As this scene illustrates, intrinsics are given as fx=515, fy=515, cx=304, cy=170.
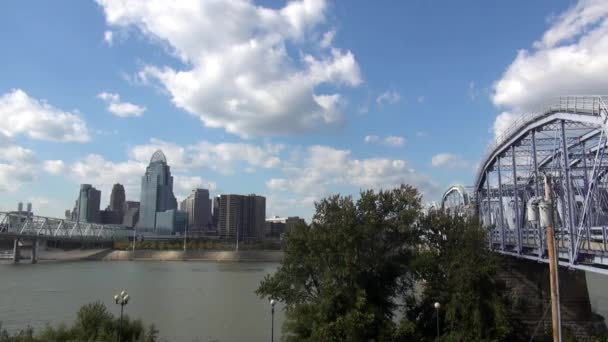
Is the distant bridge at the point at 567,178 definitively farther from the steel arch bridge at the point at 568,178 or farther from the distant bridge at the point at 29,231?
the distant bridge at the point at 29,231

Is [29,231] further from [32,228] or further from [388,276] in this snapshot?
[388,276]

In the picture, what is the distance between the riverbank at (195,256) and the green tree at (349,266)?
471 ft

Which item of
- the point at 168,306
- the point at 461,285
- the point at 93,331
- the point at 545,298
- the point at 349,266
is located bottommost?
the point at 168,306

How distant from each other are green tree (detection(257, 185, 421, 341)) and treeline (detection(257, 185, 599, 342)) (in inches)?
2.3

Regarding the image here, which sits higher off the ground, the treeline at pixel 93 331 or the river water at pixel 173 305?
the treeline at pixel 93 331

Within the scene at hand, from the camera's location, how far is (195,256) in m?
180

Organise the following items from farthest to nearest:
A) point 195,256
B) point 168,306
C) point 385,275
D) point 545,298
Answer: point 195,256 < point 168,306 < point 545,298 < point 385,275

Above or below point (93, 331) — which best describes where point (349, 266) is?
above

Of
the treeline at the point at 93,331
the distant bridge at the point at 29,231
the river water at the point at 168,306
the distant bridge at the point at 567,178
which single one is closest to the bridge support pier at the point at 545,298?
the distant bridge at the point at 567,178

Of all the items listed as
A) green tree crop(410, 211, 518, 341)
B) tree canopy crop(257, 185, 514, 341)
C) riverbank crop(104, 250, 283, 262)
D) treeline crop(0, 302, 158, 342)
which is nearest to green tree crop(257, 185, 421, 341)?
tree canopy crop(257, 185, 514, 341)

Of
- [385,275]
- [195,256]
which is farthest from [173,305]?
[195,256]

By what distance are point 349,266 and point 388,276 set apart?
3.09 meters

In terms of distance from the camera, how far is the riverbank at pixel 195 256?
174 m

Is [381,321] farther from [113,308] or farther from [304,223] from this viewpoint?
[113,308]
